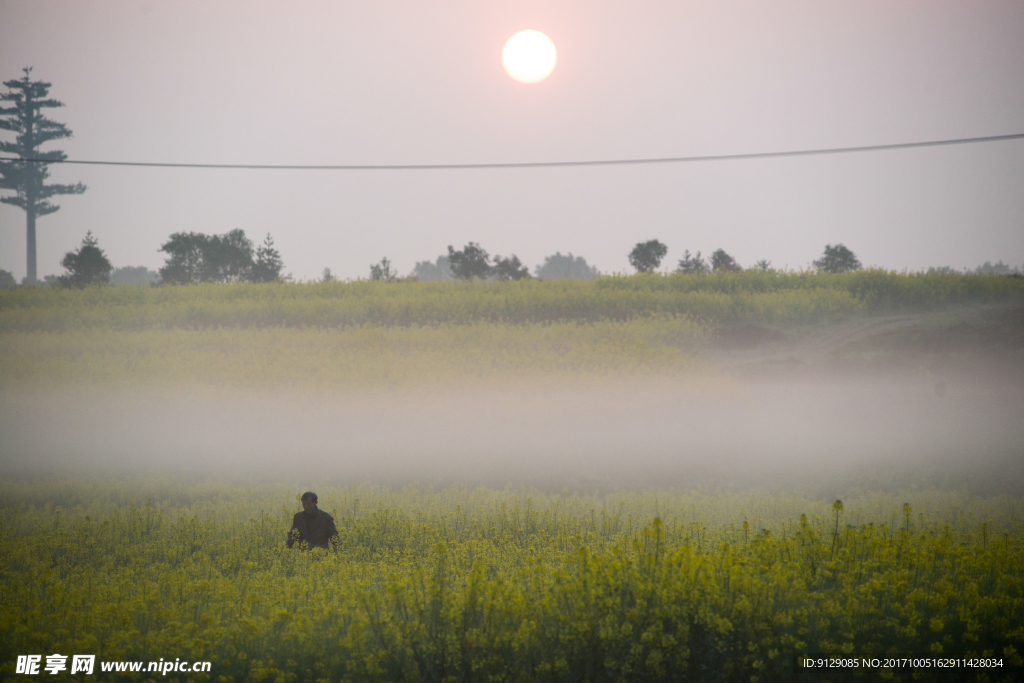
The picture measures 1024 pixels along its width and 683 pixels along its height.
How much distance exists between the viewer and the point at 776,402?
2300 centimetres

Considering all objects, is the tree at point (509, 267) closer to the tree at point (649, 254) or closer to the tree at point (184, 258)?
the tree at point (649, 254)

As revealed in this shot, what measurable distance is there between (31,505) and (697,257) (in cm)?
6284

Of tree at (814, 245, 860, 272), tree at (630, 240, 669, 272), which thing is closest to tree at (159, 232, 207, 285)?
tree at (630, 240, 669, 272)

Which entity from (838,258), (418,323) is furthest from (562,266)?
(418,323)

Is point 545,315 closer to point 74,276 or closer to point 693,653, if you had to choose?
point 693,653

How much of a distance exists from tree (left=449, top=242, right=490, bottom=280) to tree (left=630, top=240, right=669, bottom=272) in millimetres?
12982

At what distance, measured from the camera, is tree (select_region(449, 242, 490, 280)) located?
57.1m

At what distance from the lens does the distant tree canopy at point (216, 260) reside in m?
63.1

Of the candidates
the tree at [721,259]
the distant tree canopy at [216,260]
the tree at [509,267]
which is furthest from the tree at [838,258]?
the distant tree canopy at [216,260]

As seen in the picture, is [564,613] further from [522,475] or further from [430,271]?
[430,271]

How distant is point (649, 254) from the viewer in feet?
191

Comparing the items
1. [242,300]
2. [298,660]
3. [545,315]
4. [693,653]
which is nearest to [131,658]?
[298,660]

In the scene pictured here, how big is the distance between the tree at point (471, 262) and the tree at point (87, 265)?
3022 cm

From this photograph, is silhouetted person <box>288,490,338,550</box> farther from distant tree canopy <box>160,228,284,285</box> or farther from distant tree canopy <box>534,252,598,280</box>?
distant tree canopy <box>534,252,598,280</box>
